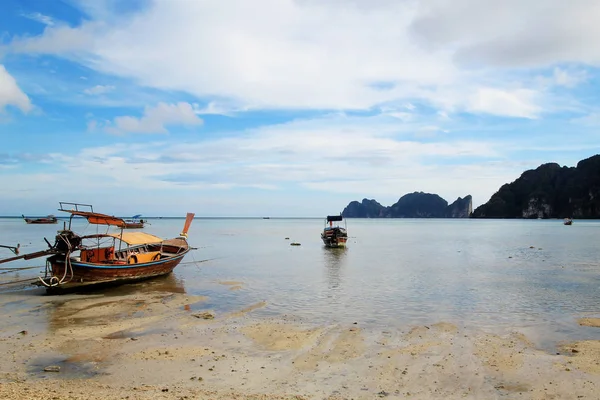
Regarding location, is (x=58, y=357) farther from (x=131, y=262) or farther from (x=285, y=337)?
(x=131, y=262)

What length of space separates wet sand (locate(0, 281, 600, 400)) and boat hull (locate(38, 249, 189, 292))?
4.96m

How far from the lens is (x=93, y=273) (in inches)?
874

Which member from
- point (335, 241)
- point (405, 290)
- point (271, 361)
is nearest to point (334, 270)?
point (405, 290)

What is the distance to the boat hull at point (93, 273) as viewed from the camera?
21.3 metres

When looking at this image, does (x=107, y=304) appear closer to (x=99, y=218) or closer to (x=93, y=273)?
(x=93, y=273)

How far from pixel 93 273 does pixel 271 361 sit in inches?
586

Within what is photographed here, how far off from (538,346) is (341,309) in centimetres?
773

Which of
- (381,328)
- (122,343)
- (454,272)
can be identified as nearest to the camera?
(122,343)

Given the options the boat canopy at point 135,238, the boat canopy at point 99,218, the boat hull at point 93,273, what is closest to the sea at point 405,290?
the boat hull at point 93,273

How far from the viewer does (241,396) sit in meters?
8.74

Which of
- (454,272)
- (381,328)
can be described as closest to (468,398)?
(381,328)

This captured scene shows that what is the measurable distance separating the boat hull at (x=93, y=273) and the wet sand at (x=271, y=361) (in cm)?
496

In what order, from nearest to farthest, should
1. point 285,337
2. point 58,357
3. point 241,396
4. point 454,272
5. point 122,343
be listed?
point 241,396, point 58,357, point 122,343, point 285,337, point 454,272

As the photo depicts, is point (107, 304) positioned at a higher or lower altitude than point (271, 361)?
lower
